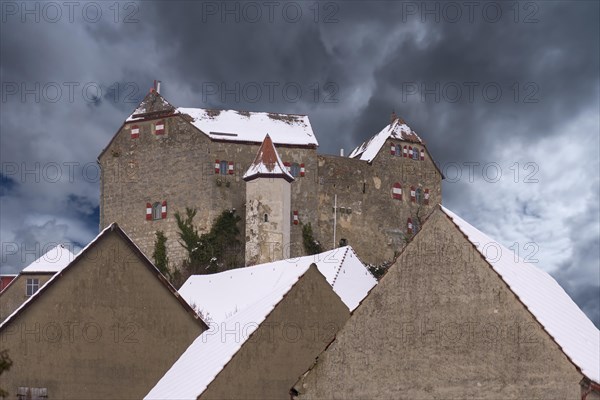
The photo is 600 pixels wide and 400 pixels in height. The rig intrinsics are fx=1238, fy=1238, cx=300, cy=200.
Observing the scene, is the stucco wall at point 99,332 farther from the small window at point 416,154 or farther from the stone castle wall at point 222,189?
the small window at point 416,154

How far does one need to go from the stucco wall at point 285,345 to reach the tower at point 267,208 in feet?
131

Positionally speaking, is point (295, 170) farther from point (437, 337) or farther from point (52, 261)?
point (437, 337)

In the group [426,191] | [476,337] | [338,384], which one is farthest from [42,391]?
[426,191]

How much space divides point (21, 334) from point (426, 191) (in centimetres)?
5331

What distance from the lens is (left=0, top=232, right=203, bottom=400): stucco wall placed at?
2377 centimetres

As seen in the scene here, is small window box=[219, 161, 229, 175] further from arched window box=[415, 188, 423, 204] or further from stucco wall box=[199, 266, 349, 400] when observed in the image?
stucco wall box=[199, 266, 349, 400]

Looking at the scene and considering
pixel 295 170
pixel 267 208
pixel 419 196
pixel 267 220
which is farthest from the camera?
pixel 419 196

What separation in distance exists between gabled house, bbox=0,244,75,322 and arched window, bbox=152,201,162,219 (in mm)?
6967

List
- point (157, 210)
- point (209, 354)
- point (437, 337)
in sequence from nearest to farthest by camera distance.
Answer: point (437, 337)
point (209, 354)
point (157, 210)

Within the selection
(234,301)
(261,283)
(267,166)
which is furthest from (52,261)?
(234,301)

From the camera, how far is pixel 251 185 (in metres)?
65.6

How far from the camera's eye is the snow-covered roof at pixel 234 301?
73.9 feet

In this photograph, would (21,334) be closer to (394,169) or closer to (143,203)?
(143,203)

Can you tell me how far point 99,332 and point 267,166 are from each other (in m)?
42.2
